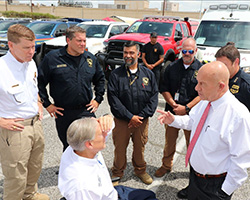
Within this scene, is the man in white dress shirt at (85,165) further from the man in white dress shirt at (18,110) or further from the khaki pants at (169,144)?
the khaki pants at (169,144)

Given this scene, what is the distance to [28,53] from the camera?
92.4 inches

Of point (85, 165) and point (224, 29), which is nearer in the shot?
point (85, 165)

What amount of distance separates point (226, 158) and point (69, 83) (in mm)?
2010

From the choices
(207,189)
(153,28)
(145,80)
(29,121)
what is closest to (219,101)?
(207,189)

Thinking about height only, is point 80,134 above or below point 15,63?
below

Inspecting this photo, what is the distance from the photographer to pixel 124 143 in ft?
10.8

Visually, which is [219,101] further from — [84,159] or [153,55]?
[153,55]

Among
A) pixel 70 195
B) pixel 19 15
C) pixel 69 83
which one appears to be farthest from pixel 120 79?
pixel 19 15

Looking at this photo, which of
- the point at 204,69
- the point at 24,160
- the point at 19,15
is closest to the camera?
the point at 204,69

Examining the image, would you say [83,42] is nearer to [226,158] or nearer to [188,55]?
[188,55]

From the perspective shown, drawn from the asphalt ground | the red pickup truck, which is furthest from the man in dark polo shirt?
the asphalt ground

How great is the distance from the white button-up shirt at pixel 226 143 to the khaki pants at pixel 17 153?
1761 mm

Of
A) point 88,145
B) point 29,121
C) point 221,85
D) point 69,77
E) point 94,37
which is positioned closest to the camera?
point 88,145

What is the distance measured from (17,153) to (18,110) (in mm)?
456
